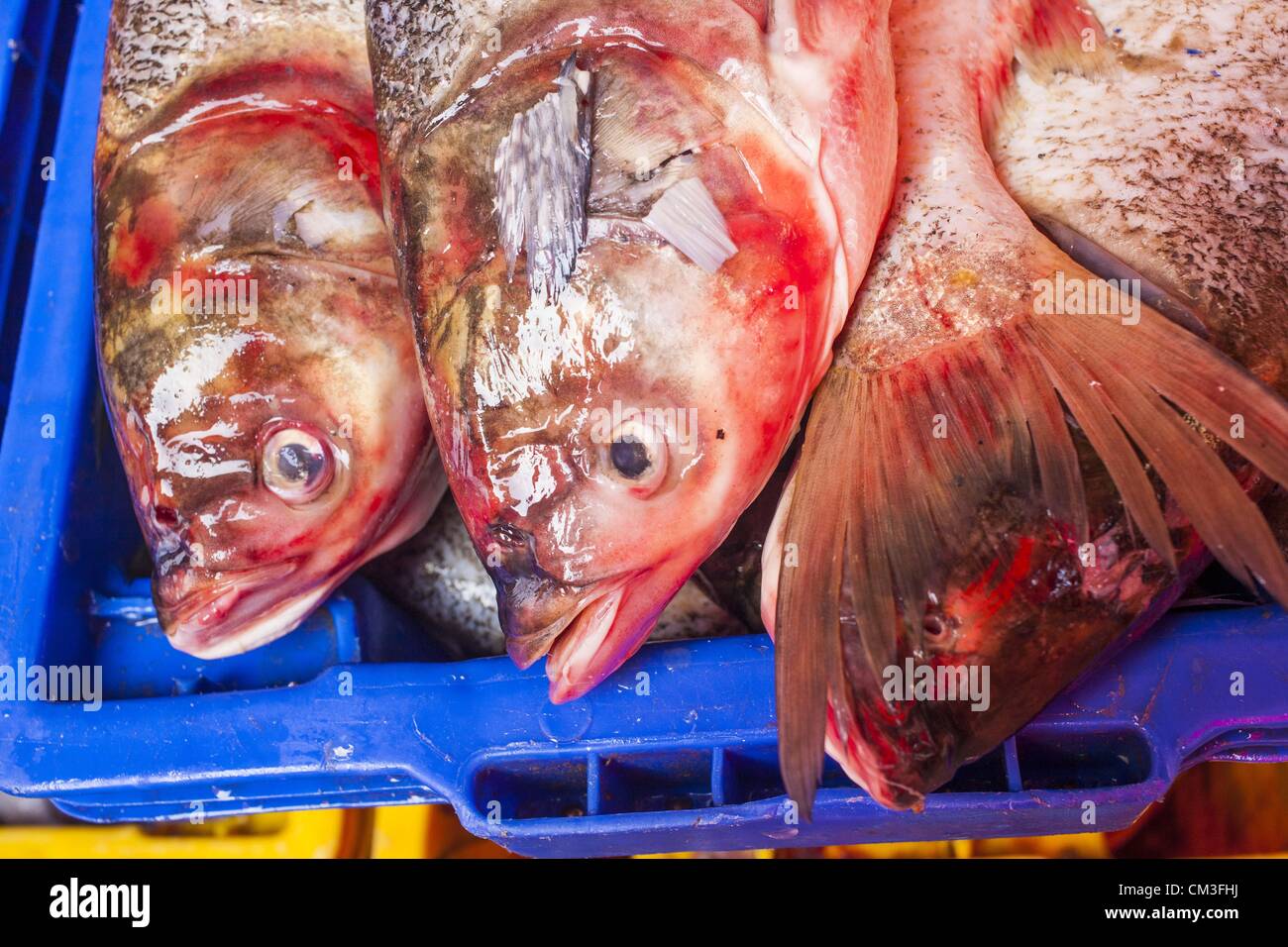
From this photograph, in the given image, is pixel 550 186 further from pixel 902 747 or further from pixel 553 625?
pixel 902 747

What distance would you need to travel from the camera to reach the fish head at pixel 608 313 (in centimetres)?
131

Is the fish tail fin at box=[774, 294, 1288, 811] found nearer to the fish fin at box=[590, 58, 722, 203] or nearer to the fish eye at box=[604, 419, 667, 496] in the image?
the fish eye at box=[604, 419, 667, 496]

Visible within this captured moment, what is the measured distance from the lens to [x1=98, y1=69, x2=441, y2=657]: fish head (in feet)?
5.35

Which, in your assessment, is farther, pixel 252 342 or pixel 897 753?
pixel 252 342

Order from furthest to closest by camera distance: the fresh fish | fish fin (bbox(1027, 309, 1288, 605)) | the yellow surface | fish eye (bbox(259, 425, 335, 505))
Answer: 1. the fresh fish
2. the yellow surface
3. fish eye (bbox(259, 425, 335, 505))
4. fish fin (bbox(1027, 309, 1288, 605))

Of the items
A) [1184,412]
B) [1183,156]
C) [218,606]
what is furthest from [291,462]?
[1183,156]

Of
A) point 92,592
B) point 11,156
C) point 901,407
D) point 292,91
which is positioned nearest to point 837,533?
point 901,407

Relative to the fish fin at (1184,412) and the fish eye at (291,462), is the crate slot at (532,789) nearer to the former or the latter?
the fish eye at (291,462)

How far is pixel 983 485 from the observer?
1.37m

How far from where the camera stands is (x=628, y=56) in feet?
4.46

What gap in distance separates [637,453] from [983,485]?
47 cm

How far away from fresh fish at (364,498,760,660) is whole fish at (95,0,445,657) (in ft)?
1.15

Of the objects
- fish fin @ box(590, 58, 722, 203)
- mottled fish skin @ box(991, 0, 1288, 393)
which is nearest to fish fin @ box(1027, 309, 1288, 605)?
mottled fish skin @ box(991, 0, 1288, 393)

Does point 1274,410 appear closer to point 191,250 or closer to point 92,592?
point 191,250
